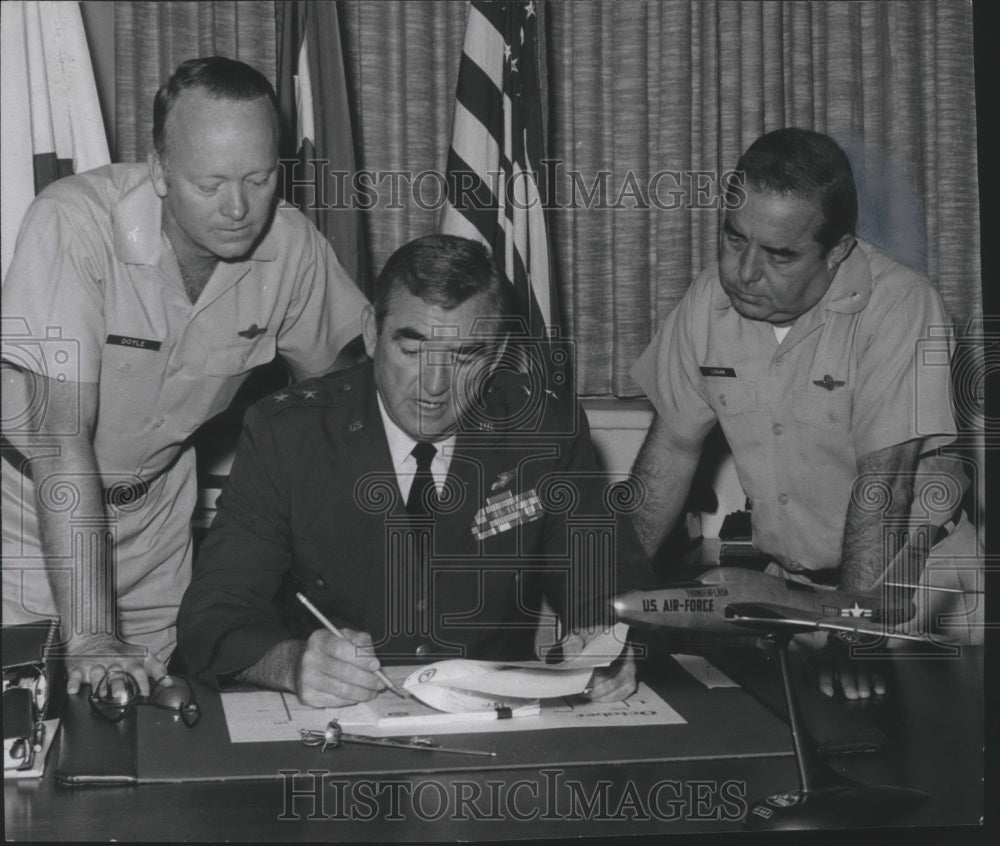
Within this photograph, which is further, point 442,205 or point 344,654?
point 442,205

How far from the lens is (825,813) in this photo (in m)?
1.46

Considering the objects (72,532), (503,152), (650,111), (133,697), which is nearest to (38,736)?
(133,697)

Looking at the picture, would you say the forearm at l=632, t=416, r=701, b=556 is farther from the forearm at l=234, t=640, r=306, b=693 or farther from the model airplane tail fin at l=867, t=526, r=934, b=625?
the forearm at l=234, t=640, r=306, b=693

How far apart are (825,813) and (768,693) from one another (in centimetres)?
28

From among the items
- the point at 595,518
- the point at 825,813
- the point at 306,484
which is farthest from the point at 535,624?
the point at 825,813

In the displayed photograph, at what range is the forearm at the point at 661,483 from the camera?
2348mm

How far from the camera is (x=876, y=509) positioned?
2.23m

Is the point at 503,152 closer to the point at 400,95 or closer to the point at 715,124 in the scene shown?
the point at 400,95

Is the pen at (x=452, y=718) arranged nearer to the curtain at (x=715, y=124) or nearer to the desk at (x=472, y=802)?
the desk at (x=472, y=802)

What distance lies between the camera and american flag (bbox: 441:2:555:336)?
2.50 metres

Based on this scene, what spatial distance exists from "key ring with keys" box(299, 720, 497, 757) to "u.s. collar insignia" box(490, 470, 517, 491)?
73 cm

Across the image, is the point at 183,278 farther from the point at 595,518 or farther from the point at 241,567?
the point at 595,518

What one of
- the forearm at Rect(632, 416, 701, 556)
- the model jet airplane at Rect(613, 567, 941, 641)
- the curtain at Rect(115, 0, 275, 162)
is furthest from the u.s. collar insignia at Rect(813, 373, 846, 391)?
the curtain at Rect(115, 0, 275, 162)

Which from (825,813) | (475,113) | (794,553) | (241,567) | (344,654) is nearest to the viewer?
(825,813)
